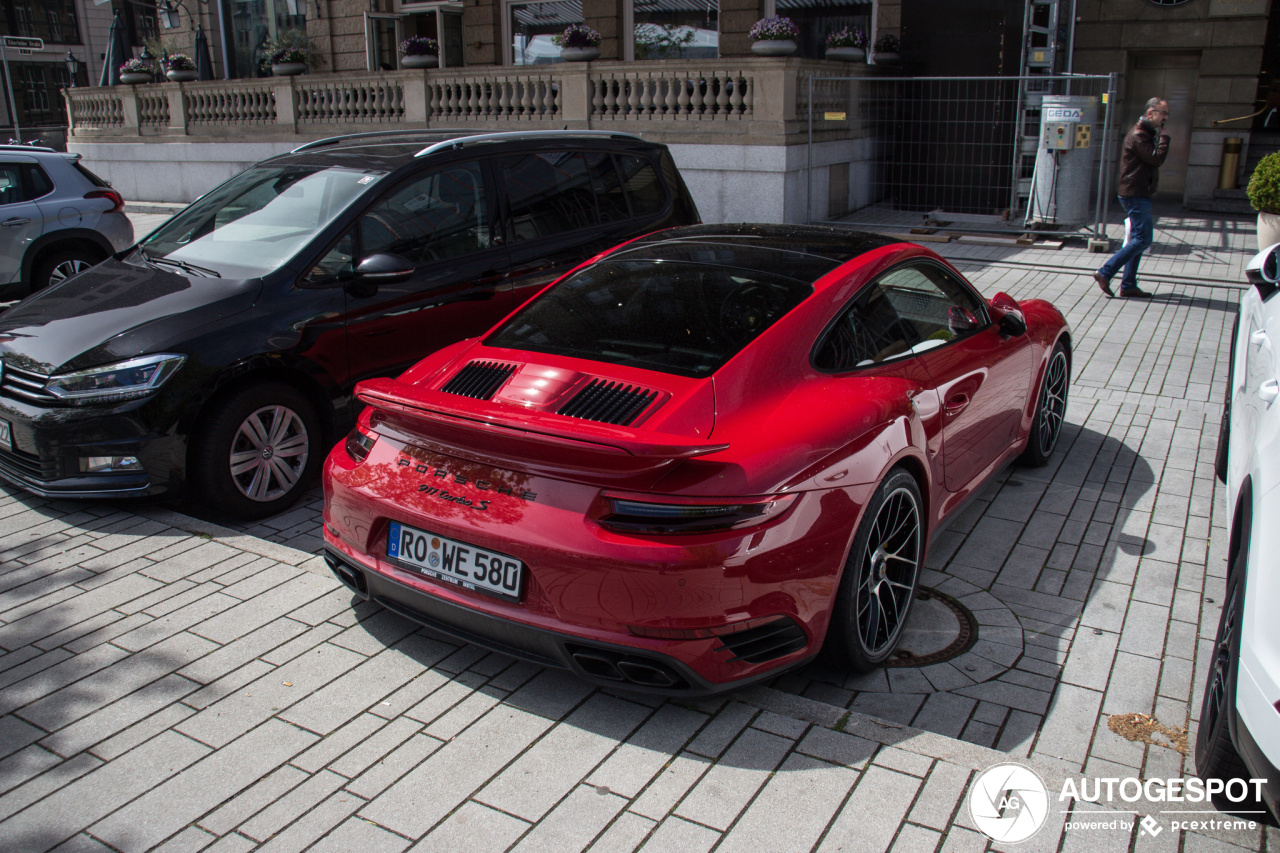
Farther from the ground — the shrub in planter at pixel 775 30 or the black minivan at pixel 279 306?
the shrub in planter at pixel 775 30

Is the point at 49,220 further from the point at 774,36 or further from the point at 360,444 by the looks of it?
the point at 774,36

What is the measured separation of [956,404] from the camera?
421cm

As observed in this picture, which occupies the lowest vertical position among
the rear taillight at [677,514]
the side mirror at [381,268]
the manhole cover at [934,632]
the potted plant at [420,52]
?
the manhole cover at [934,632]

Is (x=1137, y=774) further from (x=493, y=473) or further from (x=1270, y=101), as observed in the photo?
(x=1270, y=101)

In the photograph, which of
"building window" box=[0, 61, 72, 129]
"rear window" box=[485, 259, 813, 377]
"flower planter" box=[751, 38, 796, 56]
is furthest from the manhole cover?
"building window" box=[0, 61, 72, 129]

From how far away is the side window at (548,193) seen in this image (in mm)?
6098

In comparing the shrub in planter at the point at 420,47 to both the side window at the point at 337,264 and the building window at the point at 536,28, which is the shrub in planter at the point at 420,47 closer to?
the building window at the point at 536,28

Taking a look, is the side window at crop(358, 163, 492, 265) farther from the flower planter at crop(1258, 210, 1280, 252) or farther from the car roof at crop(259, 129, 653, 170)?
the flower planter at crop(1258, 210, 1280, 252)

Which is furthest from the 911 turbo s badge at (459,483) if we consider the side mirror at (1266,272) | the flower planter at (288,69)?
the flower planter at (288,69)

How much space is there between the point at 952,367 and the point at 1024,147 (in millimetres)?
11208

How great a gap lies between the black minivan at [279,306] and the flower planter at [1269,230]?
7.49m

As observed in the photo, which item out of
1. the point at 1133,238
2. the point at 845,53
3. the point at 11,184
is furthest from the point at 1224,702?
the point at 845,53

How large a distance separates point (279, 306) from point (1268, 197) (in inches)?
394

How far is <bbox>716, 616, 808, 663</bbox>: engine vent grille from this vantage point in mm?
3088
